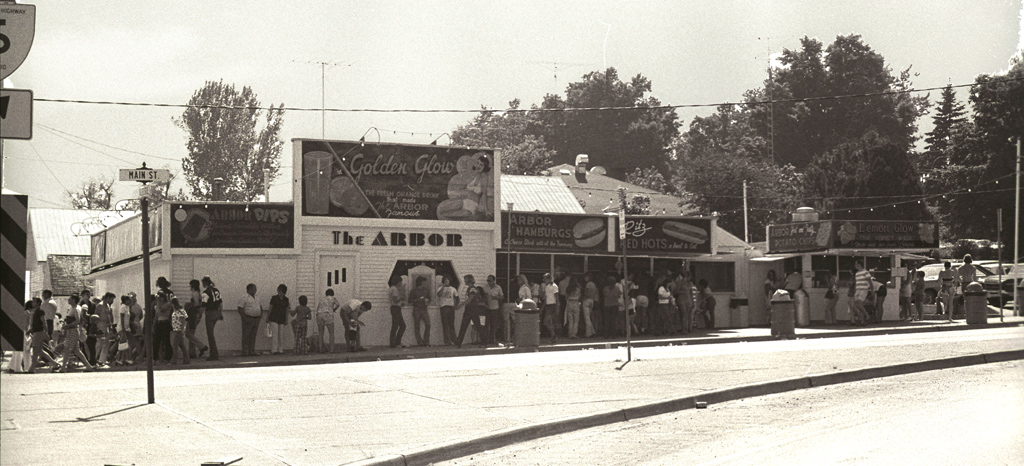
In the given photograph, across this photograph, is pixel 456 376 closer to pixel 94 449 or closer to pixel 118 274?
pixel 94 449

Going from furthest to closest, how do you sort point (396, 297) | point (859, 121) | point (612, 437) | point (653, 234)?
1. point (859, 121)
2. point (653, 234)
3. point (396, 297)
4. point (612, 437)

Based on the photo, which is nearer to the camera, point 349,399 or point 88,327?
point 349,399

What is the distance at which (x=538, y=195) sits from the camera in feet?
127

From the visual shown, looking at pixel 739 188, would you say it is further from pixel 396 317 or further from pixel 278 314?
pixel 278 314

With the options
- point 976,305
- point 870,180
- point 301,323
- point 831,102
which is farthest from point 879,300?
point 831,102

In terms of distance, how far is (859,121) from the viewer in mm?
66375

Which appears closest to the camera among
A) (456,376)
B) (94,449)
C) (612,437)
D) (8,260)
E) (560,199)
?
(8,260)

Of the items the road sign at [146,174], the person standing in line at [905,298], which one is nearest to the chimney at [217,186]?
the road sign at [146,174]

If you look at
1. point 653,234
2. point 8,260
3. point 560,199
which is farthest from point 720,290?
point 8,260

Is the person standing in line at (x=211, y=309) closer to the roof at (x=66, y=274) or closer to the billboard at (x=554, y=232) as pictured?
the billboard at (x=554, y=232)

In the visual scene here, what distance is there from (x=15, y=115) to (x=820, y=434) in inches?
310

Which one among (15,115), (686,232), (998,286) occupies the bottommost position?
(998,286)

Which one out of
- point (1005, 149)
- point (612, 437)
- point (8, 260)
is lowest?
point (612, 437)

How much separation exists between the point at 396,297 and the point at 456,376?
10.8m
